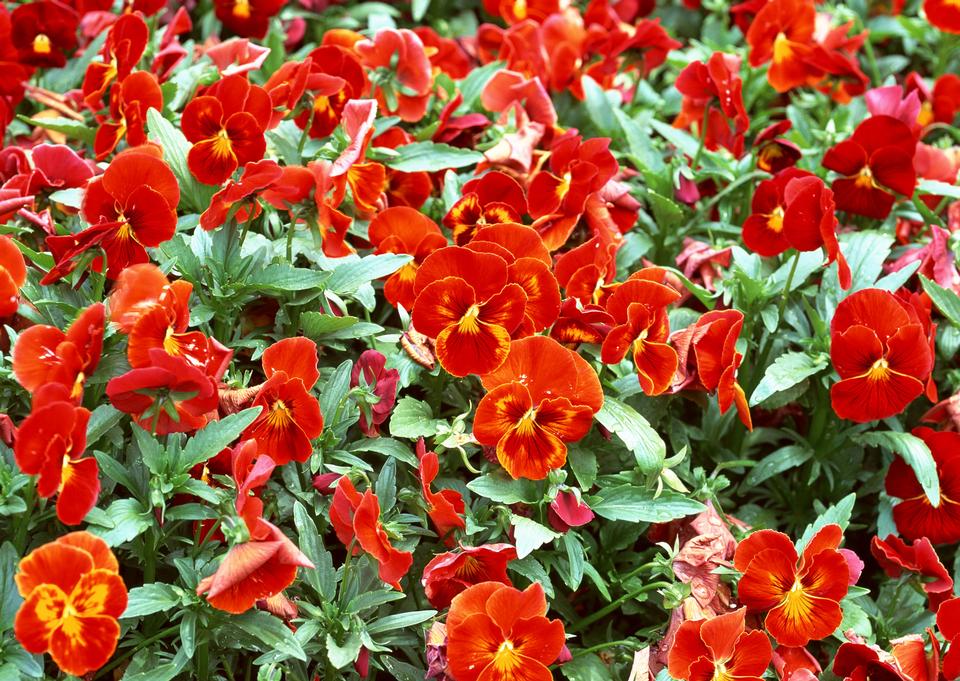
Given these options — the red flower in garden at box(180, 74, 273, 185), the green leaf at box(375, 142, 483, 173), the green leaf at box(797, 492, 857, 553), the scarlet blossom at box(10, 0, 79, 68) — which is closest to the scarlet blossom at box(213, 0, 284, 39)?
the scarlet blossom at box(10, 0, 79, 68)

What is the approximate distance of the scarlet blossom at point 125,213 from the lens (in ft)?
5.73

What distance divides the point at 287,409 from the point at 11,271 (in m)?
0.48

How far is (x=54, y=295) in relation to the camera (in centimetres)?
187

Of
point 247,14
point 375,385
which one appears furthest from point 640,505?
point 247,14

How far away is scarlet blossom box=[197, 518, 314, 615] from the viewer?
1521 mm

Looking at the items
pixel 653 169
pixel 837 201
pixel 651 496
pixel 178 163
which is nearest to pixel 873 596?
pixel 651 496

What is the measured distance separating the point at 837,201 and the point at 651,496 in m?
0.98

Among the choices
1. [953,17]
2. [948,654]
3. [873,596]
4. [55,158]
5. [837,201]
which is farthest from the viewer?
[953,17]

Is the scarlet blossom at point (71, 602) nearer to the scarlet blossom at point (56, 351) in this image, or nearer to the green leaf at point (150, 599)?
the green leaf at point (150, 599)

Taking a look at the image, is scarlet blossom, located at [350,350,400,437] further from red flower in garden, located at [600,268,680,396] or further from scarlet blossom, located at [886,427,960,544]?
scarlet blossom, located at [886,427,960,544]

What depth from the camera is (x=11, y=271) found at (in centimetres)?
174

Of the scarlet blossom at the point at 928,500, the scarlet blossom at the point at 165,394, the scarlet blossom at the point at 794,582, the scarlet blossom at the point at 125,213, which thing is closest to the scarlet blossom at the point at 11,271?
the scarlet blossom at the point at 125,213

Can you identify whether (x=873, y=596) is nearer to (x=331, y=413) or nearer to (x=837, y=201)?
(x=837, y=201)

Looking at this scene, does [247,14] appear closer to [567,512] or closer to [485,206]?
[485,206]
